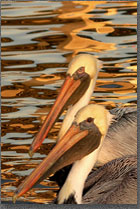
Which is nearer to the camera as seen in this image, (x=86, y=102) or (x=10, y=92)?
(x=10, y=92)

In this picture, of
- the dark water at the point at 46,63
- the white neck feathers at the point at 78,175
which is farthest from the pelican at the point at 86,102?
the white neck feathers at the point at 78,175

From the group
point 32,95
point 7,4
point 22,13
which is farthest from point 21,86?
point 7,4

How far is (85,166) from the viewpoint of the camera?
557 centimetres

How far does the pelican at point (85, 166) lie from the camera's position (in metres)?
5.27

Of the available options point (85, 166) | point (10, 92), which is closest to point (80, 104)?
point (10, 92)

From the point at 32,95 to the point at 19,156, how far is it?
76 cm

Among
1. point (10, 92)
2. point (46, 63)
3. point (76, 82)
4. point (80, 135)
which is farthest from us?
point (46, 63)

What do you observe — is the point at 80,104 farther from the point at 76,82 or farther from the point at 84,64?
the point at 84,64

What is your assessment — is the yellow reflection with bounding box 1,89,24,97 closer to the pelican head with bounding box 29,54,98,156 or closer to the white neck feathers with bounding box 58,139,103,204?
the pelican head with bounding box 29,54,98,156

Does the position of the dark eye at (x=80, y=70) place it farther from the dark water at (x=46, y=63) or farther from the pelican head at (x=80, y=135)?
the pelican head at (x=80, y=135)

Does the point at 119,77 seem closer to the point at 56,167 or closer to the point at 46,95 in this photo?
the point at 46,95

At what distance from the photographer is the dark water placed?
19.0ft

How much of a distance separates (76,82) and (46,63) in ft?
2.64

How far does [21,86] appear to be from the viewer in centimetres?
651
